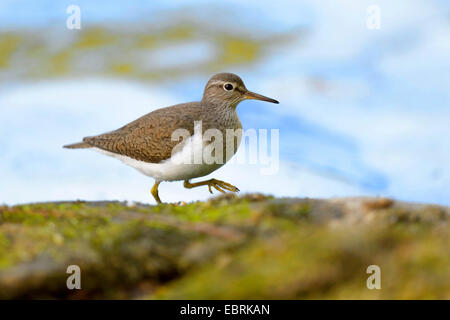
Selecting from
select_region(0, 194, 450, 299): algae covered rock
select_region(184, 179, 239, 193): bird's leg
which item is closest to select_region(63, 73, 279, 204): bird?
select_region(184, 179, 239, 193): bird's leg

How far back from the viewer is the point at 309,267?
4.32 m

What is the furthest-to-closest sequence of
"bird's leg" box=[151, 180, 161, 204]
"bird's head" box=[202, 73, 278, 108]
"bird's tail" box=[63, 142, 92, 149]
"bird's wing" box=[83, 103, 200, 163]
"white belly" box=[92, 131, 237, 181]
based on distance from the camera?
1. "bird's tail" box=[63, 142, 92, 149]
2. "bird's head" box=[202, 73, 278, 108]
3. "bird's leg" box=[151, 180, 161, 204]
4. "bird's wing" box=[83, 103, 200, 163]
5. "white belly" box=[92, 131, 237, 181]

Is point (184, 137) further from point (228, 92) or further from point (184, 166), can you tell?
point (228, 92)

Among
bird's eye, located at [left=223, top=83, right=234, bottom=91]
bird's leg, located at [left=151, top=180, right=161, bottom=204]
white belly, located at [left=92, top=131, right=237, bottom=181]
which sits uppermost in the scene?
bird's eye, located at [left=223, top=83, right=234, bottom=91]

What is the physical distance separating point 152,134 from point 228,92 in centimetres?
177

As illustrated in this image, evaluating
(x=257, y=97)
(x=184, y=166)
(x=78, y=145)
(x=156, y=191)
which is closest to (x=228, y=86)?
(x=257, y=97)

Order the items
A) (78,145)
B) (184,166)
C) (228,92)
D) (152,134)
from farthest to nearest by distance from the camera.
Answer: (78,145) → (228,92) → (152,134) → (184,166)

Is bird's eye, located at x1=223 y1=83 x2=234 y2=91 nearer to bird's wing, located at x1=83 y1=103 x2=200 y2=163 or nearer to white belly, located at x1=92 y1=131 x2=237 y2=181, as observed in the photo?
bird's wing, located at x1=83 y1=103 x2=200 y2=163

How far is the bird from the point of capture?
9.12 meters

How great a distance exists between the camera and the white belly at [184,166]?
8969 mm

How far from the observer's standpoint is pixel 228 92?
10328mm
